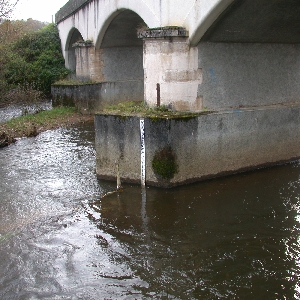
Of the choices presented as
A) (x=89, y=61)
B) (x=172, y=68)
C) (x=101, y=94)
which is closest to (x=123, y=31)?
(x=89, y=61)

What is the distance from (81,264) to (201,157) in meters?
3.32

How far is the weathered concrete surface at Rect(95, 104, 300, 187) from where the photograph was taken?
717cm

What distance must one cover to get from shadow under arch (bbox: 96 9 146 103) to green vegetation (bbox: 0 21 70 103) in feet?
11.8

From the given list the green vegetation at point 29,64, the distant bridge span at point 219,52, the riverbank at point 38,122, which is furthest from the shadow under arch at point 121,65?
the distant bridge span at point 219,52

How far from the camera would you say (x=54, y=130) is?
1312cm

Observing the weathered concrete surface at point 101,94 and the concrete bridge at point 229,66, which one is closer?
the concrete bridge at point 229,66

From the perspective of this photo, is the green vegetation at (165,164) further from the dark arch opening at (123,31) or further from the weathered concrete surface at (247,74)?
the dark arch opening at (123,31)

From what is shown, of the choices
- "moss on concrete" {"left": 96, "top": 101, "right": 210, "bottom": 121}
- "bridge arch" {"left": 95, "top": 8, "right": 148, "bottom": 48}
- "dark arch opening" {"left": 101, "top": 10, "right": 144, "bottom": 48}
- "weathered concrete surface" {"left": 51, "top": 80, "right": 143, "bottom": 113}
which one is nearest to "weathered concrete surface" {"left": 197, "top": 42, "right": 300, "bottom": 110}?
"moss on concrete" {"left": 96, "top": 101, "right": 210, "bottom": 121}

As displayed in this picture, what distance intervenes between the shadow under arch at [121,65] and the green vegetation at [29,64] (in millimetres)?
3584

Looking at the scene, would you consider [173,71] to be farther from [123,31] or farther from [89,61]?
[89,61]

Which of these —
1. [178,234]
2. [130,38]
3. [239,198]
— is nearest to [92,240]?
[178,234]

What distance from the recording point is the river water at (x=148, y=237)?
4.49 metres

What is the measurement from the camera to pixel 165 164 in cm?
712

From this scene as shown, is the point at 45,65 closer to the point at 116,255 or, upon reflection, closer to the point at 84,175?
the point at 84,175
